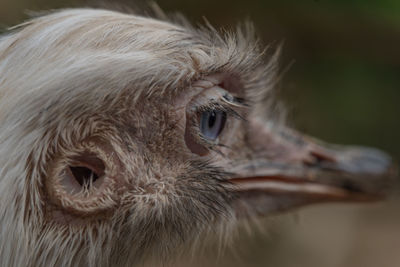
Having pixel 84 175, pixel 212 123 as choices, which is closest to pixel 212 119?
Answer: pixel 212 123

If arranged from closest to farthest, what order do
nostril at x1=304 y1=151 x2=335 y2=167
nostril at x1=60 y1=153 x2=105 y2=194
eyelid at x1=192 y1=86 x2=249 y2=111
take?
nostril at x1=60 y1=153 x2=105 y2=194 < eyelid at x1=192 y1=86 x2=249 y2=111 < nostril at x1=304 y1=151 x2=335 y2=167

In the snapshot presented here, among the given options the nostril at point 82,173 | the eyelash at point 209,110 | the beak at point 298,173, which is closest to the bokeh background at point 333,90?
the beak at point 298,173

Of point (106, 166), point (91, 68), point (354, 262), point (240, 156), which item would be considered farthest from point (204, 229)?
point (354, 262)

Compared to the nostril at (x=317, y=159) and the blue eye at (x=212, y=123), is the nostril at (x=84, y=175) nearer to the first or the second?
the blue eye at (x=212, y=123)

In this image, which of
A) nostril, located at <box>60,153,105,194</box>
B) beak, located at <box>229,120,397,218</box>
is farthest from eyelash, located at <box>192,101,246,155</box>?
nostril, located at <box>60,153,105,194</box>

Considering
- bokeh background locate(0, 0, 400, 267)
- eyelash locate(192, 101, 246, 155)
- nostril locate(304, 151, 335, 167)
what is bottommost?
eyelash locate(192, 101, 246, 155)

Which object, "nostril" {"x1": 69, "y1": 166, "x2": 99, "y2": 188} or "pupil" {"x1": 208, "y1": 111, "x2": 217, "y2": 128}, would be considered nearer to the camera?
"nostril" {"x1": 69, "y1": 166, "x2": 99, "y2": 188}

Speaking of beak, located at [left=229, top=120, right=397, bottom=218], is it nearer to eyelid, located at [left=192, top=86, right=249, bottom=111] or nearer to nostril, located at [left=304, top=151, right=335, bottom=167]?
nostril, located at [left=304, top=151, right=335, bottom=167]
